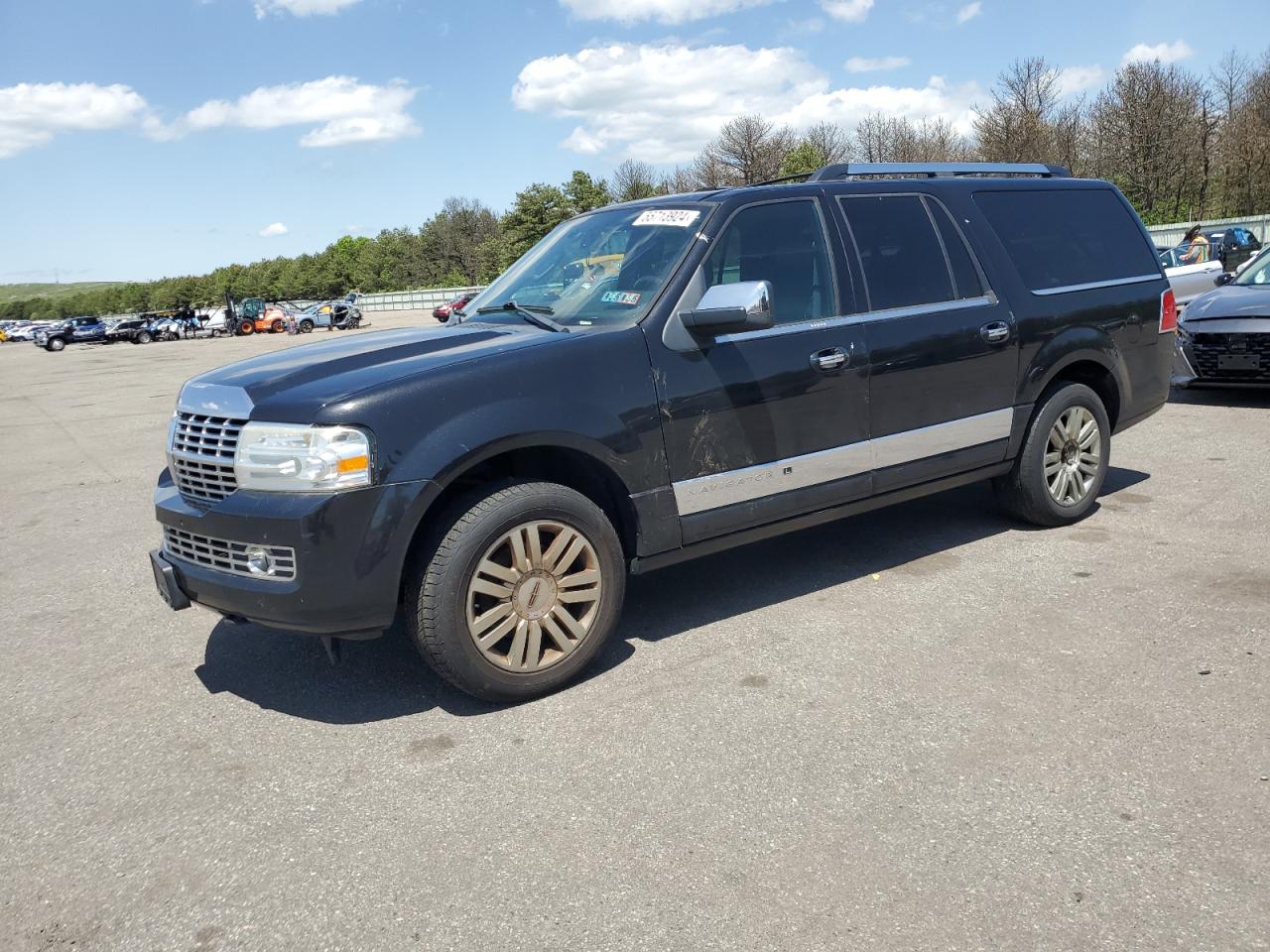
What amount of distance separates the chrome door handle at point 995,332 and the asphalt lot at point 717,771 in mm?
1154

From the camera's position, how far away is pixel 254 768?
3498 millimetres

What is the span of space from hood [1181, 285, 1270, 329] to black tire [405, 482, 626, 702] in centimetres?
771

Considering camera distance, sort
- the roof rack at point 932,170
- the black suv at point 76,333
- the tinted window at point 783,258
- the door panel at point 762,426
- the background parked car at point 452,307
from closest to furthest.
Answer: the door panel at point 762,426 → the tinted window at point 783,258 → the roof rack at point 932,170 → the background parked car at point 452,307 → the black suv at point 76,333

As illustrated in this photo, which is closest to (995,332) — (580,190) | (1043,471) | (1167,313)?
(1043,471)

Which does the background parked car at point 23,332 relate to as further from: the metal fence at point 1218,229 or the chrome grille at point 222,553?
the chrome grille at point 222,553

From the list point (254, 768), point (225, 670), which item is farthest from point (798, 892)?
point (225, 670)

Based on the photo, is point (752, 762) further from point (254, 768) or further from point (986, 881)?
point (254, 768)

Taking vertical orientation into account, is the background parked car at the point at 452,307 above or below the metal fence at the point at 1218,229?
below

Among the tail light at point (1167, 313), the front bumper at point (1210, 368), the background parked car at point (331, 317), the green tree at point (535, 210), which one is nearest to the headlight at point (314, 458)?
the tail light at point (1167, 313)

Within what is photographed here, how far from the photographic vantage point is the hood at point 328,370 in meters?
3.61

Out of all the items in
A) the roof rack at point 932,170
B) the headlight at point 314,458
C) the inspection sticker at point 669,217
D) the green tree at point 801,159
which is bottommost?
the headlight at point 314,458

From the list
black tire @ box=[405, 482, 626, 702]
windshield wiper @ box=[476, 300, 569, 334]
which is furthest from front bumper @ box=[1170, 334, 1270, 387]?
black tire @ box=[405, 482, 626, 702]

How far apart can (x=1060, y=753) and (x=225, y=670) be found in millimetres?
3403

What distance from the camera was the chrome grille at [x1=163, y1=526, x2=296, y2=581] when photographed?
350cm
